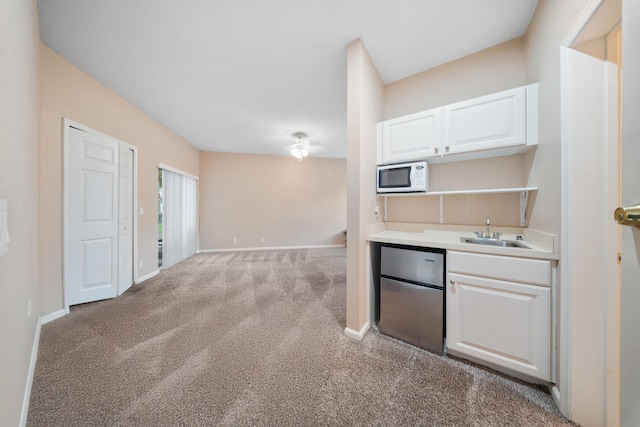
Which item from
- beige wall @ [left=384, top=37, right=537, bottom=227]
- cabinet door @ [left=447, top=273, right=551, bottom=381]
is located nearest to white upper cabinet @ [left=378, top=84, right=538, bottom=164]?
beige wall @ [left=384, top=37, right=537, bottom=227]

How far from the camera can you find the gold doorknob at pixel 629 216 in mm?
456

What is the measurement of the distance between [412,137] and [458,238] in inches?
40.4

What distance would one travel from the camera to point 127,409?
1.24 meters

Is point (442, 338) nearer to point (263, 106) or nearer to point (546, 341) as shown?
point (546, 341)

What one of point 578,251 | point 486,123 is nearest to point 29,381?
point 578,251

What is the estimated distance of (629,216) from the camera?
473 millimetres

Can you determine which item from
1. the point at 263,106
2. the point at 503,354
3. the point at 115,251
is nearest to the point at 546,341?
the point at 503,354

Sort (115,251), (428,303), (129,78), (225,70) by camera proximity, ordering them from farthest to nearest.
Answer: (115,251) → (129,78) → (225,70) → (428,303)

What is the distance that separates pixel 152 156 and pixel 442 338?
466 cm

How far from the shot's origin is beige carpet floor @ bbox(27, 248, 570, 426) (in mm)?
1197

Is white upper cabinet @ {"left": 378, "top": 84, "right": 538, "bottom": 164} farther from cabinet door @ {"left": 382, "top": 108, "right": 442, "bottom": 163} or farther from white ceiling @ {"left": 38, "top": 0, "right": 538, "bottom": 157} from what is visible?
white ceiling @ {"left": 38, "top": 0, "right": 538, "bottom": 157}

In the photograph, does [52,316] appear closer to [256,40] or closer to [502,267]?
[256,40]

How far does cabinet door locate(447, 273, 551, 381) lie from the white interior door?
3.39ft

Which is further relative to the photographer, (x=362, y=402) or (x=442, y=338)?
(x=442, y=338)
